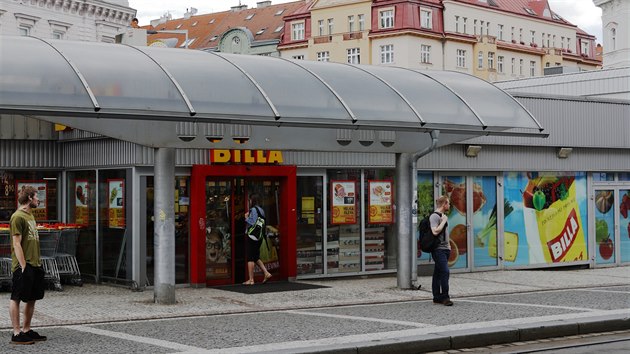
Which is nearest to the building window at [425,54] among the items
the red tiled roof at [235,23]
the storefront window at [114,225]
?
the red tiled roof at [235,23]

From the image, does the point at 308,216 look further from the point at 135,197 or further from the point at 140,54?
the point at 140,54

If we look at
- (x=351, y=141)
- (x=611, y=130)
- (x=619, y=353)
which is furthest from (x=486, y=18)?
(x=619, y=353)

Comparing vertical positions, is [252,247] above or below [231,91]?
below

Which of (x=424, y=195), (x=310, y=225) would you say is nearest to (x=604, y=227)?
(x=424, y=195)

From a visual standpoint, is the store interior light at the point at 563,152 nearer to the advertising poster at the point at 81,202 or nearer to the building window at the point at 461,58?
the advertising poster at the point at 81,202

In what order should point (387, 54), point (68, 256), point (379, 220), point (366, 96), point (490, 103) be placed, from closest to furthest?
point (366, 96)
point (68, 256)
point (490, 103)
point (379, 220)
point (387, 54)

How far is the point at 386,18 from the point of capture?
8844 centimetres

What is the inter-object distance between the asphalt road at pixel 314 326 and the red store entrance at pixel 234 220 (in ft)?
12.3

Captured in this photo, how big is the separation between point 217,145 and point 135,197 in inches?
87.0

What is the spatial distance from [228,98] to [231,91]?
0.69 ft

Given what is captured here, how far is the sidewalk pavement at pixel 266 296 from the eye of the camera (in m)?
14.8

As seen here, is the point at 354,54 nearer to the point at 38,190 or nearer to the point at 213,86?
the point at 38,190

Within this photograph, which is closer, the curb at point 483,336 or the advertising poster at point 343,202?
the curb at point 483,336

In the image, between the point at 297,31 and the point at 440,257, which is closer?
the point at 440,257
